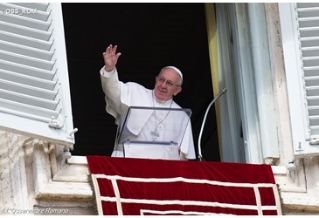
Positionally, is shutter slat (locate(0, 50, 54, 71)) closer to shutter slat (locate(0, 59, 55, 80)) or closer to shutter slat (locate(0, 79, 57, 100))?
shutter slat (locate(0, 59, 55, 80))

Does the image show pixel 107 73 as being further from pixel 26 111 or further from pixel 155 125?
pixel 26 111

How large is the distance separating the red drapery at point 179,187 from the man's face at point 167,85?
118cm

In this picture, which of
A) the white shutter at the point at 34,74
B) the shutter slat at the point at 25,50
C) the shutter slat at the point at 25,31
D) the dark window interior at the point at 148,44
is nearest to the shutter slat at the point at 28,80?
the white shutter at the point at 34,74

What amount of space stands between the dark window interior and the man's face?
6.77ft

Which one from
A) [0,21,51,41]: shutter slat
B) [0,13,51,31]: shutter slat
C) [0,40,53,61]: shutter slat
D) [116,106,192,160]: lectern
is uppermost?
[0,13,51,31]: shutter slat

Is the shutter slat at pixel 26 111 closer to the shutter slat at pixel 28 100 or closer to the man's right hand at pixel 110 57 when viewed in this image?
the shutter slat at pixel 28 100

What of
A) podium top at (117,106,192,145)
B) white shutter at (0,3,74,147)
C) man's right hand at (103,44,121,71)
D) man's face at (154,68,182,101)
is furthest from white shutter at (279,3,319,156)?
white shutter at (0,3,74,147)

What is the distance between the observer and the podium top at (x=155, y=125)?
11.5 meters

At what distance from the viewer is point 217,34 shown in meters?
12.3

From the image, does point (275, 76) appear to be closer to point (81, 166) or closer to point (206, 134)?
point (81, 166)

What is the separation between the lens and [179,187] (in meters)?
10.8

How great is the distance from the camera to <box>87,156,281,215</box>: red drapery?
34.9ft

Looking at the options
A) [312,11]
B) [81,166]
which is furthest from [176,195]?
[312,11]

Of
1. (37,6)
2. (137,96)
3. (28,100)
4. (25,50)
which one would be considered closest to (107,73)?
(137,96)
